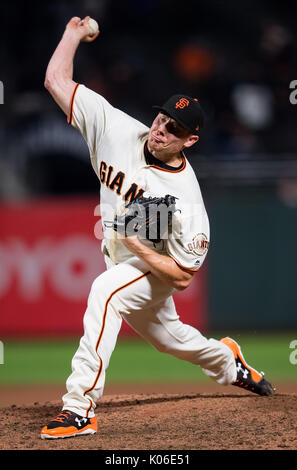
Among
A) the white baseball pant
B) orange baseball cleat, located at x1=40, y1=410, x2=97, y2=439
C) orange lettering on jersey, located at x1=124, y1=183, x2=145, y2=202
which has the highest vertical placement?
orange lettering on jersey, located at x1=124, y1=183, x2=145, y2=202

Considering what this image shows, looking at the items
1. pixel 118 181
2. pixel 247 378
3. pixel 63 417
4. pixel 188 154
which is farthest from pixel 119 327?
pixel 188 154

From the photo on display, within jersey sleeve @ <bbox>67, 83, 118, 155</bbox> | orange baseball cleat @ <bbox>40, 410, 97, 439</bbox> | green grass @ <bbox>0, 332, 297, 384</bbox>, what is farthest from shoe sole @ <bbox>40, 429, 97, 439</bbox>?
green grass @ <bbox>0, 332, 297, 384</bbox>

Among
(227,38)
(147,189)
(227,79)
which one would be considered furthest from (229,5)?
(147,189)

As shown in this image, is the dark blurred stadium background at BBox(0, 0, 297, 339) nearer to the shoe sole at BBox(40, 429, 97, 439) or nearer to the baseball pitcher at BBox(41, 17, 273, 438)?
the baseball pitcher at BBox(41, 17, 273, 438)

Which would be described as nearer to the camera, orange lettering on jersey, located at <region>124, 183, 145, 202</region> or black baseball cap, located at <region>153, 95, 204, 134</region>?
black baseball cap, located at <region>153, 95, 204, 134</region>

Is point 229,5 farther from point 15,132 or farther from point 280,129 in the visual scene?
point 15,132
